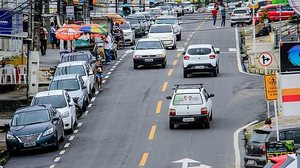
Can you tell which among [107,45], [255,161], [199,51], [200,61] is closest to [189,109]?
[255,161]

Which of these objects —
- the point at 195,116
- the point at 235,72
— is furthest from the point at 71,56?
the point at 195,116

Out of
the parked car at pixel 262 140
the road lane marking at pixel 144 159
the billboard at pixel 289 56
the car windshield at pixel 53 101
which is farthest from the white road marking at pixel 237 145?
the car windshield at pixel 53 101

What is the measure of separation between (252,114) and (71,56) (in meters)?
13.4

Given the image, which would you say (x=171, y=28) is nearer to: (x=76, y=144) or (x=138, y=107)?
(x=138, y=107)

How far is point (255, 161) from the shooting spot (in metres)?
26.1

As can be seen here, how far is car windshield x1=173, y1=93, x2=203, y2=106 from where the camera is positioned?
118 feet

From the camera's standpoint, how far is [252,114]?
3919 centimetres

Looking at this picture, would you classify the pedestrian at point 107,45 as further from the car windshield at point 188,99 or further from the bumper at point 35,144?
the bumper at point 35,144

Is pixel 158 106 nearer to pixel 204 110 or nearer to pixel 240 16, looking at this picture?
pixel 204 110

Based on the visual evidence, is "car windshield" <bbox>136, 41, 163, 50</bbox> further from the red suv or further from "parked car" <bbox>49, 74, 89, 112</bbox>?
the red suv

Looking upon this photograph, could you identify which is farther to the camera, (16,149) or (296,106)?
(16,149)

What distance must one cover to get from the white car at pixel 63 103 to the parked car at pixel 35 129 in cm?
146

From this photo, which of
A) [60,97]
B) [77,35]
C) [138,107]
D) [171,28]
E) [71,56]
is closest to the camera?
[60,97]

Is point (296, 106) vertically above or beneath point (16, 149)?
above
